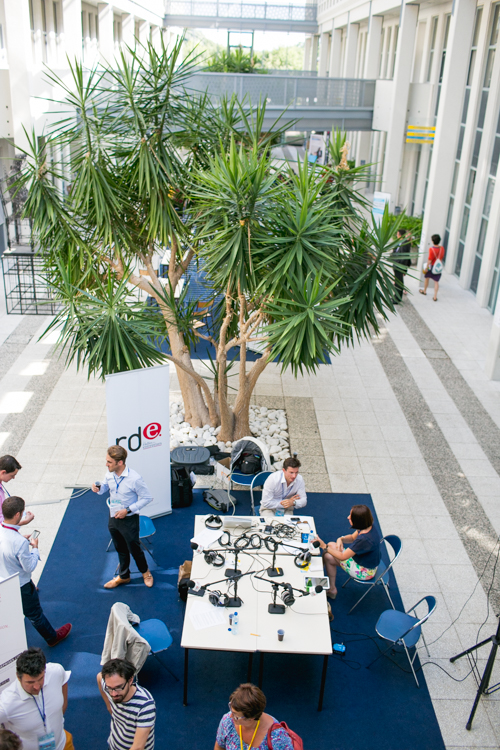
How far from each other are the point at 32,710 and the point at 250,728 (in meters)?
1.21

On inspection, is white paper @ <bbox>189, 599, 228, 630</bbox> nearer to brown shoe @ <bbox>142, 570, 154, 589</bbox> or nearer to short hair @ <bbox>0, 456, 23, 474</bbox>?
brown shoe @ <bbox>142, 570, 154, 589</bbox>

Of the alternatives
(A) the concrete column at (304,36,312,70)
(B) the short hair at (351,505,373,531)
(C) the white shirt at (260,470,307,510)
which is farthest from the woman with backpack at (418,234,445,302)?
(A) the concrete column at (304,36,312,70)

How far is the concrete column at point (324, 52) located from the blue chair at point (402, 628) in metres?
35.2

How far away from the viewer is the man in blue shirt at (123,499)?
17.8 ft

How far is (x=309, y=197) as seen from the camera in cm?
607

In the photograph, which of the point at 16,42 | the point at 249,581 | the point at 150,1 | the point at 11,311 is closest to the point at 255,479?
the point at 249,581

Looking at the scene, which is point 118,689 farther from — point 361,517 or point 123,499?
point 361,517

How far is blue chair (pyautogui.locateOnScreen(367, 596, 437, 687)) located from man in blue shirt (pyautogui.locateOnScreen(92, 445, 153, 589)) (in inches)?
82.6

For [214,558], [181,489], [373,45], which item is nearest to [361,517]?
[214,558]

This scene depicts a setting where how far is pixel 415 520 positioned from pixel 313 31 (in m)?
36.1

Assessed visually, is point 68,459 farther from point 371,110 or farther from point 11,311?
point 371,110

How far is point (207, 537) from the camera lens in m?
5.66

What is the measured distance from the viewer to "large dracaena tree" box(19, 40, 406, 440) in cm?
615

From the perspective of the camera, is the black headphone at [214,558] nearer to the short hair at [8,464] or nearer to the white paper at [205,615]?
the white paper at [205,615]
